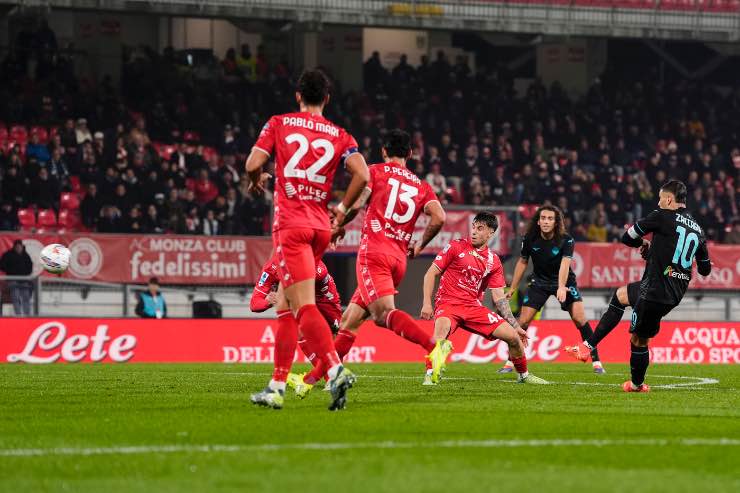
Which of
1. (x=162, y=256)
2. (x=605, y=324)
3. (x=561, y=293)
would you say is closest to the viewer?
(x=605, y=324)

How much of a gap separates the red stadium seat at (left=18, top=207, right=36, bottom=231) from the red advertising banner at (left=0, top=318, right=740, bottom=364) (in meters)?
4.88

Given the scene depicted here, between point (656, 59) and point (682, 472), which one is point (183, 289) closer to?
point (682, 472)

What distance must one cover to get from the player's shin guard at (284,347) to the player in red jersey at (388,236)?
2.37 meters

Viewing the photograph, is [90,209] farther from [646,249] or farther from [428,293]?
[646,249]

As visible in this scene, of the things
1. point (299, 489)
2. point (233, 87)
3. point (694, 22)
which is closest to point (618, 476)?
point (299, 489)

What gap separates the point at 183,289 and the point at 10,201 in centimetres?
431

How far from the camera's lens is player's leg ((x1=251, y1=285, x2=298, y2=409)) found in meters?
9.38

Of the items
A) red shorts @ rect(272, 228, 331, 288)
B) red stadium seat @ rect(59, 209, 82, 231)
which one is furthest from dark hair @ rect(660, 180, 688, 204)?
red stadium seat @ rect(59, 209, 82, 231)

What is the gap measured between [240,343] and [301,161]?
13.6 meters

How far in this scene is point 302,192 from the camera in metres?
9.53

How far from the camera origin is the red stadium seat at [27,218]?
26.0 m

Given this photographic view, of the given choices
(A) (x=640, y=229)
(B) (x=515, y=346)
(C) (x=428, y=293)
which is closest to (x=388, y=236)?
(C) (x=428, y=293)

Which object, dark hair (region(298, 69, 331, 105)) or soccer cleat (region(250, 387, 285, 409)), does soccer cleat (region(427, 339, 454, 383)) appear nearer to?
soccer cleat (region(250, 387, 285, 409))

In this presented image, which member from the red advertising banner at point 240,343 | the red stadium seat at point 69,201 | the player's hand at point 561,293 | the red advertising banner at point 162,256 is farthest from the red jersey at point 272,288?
the red stadium seat at point 69,201
